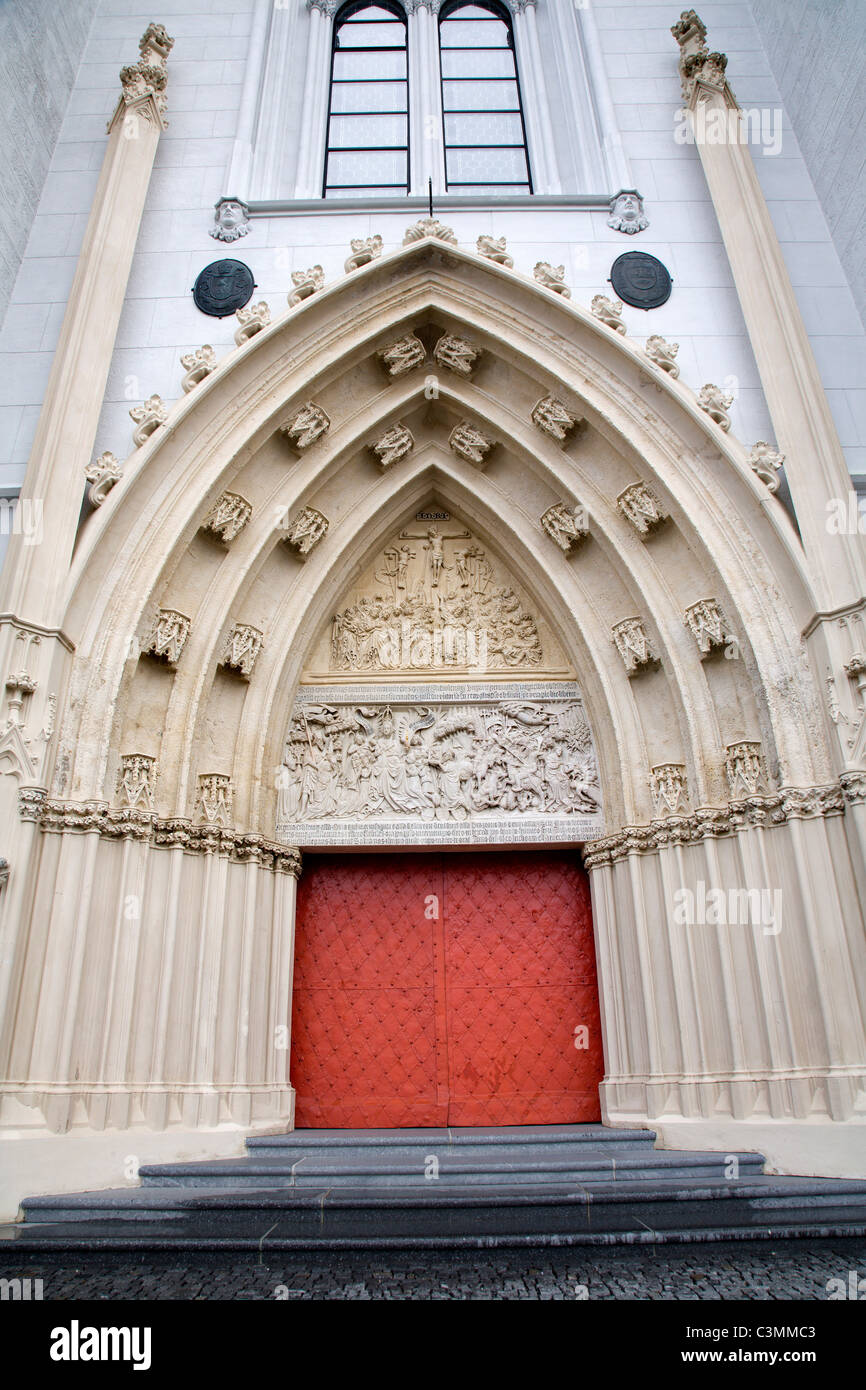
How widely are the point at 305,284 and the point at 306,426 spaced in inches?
44.7

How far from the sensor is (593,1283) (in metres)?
3.77

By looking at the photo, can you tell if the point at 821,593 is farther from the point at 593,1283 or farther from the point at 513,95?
the point at 513,95

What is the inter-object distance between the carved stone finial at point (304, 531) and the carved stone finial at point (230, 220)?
8.79 ft

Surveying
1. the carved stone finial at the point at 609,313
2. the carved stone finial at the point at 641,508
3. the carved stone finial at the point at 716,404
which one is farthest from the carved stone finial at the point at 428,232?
the carved stone finial at the point at 641,508

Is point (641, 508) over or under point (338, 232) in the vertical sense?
under

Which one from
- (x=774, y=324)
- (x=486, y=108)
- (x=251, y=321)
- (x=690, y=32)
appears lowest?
(x=774, y=324)

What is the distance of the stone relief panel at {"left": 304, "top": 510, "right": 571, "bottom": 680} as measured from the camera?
25.2 ft

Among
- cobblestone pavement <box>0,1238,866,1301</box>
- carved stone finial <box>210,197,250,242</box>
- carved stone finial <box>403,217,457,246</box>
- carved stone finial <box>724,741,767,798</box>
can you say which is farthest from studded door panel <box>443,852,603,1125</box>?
carved stone finial <box>210,197,250,242</box>

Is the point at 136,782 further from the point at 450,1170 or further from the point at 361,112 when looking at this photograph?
the point at 361,112

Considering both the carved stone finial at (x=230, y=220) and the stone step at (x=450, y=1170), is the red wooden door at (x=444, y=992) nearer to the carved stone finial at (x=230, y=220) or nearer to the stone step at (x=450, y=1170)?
the stone step at (x=450, y=1170)

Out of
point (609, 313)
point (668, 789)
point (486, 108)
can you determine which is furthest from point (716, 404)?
point (486, 108)

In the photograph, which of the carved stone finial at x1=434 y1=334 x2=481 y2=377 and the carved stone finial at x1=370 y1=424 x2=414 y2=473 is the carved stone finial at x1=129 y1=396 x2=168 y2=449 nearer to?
the carved stone finial at x1=370 y1=424 x2=414 y2=473

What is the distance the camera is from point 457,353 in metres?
7.57

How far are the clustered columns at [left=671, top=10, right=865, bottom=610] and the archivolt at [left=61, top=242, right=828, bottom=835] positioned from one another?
0.24m
